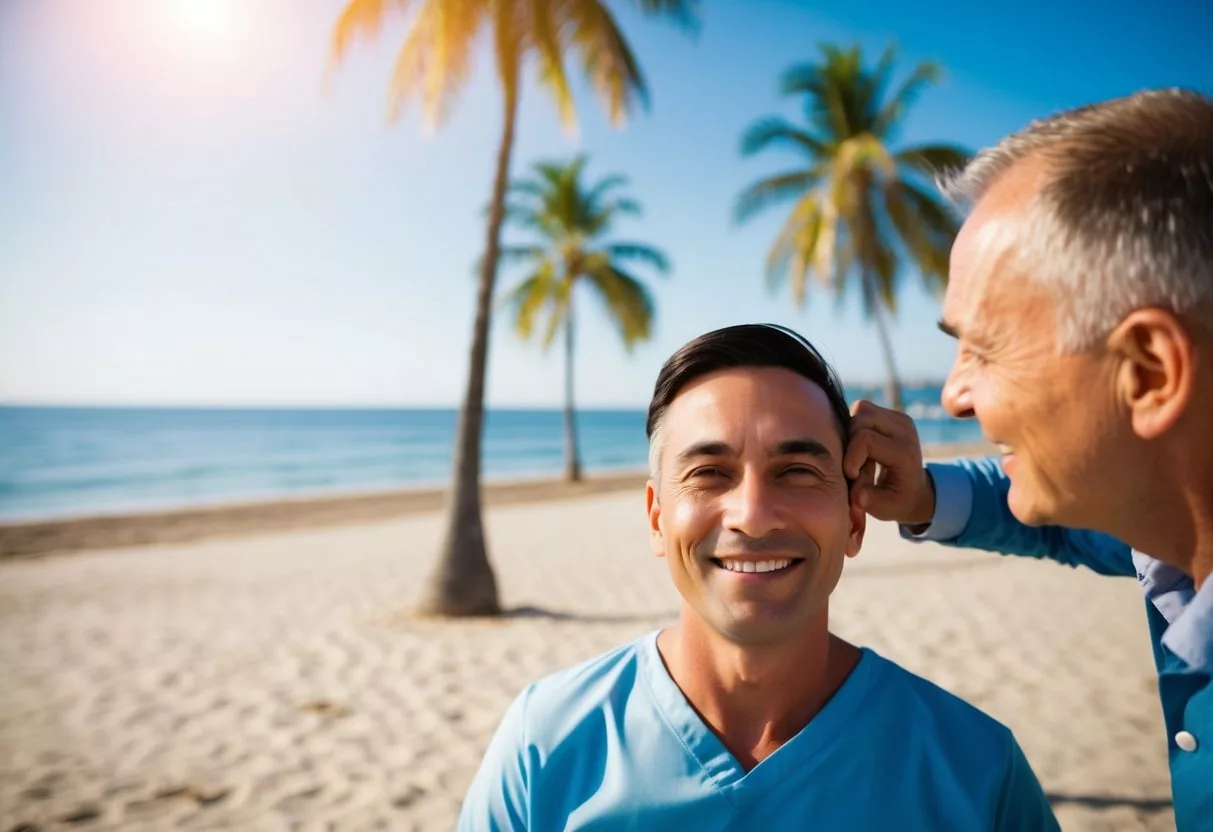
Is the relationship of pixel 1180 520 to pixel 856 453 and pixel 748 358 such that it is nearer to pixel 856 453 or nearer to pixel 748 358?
pixel 856 453

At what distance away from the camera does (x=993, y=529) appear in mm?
1953

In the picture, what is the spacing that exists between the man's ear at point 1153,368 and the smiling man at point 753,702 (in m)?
0.59

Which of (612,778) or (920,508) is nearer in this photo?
(612,778)

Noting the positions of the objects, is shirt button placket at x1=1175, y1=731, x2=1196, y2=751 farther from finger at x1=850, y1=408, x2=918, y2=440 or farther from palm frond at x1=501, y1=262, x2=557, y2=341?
palm frond at x1=501, y1=262, x2=557, y2=341

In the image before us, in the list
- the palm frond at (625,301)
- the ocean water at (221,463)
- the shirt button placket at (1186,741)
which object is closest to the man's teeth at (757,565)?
the shirt button placket at (1186,741)

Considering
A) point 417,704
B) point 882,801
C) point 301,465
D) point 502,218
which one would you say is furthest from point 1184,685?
point 301,465

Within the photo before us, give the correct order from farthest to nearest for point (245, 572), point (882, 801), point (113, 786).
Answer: point (245, 572)
point (113, 786)
point (882, 801)

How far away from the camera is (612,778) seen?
144cm

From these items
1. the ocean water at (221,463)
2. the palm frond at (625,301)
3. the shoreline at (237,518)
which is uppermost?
the palm frond at (625,301)

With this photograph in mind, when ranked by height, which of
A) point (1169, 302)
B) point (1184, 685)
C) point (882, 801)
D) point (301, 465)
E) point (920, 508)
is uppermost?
point (1169, 302)

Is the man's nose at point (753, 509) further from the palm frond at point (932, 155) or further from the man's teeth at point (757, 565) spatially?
the palm frond at point (932, 155)

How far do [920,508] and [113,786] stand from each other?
498cm

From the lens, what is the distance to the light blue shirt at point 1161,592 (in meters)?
1.12

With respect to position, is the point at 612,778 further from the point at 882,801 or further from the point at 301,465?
the point at 301,465
